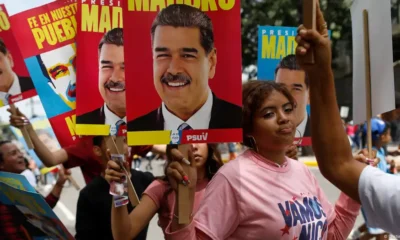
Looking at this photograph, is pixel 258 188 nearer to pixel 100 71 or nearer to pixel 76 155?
pixel 100 71

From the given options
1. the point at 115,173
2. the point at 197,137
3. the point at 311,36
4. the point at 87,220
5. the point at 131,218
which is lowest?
the point at 87,220

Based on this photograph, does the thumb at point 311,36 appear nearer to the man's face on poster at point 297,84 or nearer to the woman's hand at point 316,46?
the woman's hand at point 316,46

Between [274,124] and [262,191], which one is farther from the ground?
[274,124]

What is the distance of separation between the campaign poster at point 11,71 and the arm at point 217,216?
5.91ft

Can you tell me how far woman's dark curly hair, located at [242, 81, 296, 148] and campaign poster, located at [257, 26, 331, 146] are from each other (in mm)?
953

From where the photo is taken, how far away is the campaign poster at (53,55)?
12.1ft

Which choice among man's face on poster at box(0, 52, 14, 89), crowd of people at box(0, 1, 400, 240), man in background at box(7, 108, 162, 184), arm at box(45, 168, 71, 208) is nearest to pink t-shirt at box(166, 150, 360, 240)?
crowd of people at box(0, 1, 400, 240)

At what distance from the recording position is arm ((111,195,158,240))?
2.33 meters

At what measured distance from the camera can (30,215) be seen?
214 centimetres

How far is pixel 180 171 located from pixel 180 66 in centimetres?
39

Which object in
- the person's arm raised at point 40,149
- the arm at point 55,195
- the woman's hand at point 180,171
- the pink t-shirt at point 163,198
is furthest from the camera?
the arm at point 55,195

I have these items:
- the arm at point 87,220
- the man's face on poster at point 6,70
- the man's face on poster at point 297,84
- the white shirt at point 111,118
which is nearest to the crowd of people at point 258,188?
the white shirt at point 111,118

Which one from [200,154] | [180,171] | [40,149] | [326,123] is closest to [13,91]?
[40,149]

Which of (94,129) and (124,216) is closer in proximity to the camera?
Answer: (124,216)
